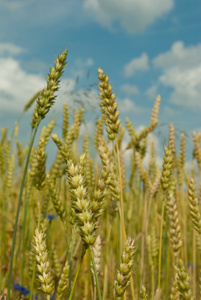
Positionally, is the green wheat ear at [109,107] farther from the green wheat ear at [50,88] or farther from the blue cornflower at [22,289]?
the blue cornflower at [22,289]

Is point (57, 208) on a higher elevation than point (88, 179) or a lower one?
lower

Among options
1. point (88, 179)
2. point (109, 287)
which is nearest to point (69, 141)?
point (88, 179)

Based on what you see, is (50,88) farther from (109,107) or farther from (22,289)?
(22,289)

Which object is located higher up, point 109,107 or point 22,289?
point 109,107

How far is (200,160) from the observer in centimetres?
218

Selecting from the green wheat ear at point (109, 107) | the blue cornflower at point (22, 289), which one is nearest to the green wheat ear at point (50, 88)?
the green wheat ear at point (109, 107)

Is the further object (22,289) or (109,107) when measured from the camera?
(22,289)

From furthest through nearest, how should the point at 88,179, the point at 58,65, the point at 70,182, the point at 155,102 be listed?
the point at 155,102, the point at 88,179, the point at 58,65, the point at 70,182

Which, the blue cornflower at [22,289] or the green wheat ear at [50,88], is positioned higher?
the green wheat ear at [50,88]

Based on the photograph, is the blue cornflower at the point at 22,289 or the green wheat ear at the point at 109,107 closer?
the green wheat ear at the point at 109,107

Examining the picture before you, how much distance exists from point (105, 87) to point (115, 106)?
0.06m

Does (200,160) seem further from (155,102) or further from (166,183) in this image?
(166,183)

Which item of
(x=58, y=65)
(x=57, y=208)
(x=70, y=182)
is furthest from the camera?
(x=57, y=208)

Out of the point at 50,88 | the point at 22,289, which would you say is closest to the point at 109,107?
the point at 50,88
